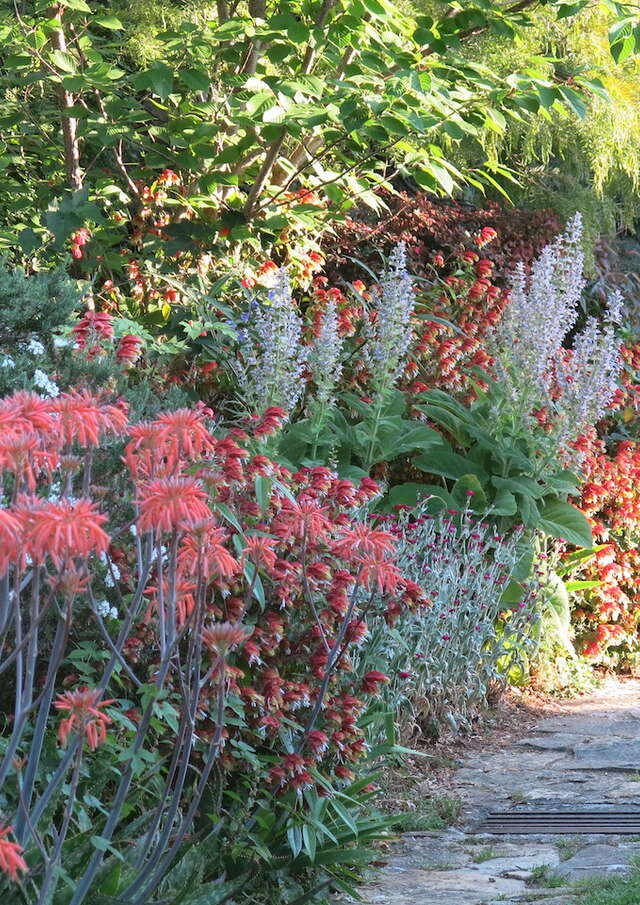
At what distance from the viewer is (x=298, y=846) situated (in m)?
3.07

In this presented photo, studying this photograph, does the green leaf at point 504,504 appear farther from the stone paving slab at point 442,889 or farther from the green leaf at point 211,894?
the green leaf at point 211,894

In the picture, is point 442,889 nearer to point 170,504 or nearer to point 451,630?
point 451,630

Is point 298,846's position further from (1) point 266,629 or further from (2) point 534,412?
(2) point 534,412

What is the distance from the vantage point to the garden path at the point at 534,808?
3.24m

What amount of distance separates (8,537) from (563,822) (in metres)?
2.99

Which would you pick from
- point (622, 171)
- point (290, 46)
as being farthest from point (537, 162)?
point (290, 46)

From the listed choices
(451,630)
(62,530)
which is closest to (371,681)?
(62,530)

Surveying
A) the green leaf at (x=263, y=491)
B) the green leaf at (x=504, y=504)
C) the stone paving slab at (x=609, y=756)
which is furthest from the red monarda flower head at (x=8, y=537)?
the green leaf at (x=504, y=504)

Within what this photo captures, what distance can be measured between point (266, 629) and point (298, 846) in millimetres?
613

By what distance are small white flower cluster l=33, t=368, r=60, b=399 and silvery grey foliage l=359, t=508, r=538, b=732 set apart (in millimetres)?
1514

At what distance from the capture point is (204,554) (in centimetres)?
212

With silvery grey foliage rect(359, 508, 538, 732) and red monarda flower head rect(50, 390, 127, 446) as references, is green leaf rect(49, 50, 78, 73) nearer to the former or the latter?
silvery grey foliage rect(359, 508, 538, 732)

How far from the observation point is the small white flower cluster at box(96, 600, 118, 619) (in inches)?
121

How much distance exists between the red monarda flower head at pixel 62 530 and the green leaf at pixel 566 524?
4.76 metres
